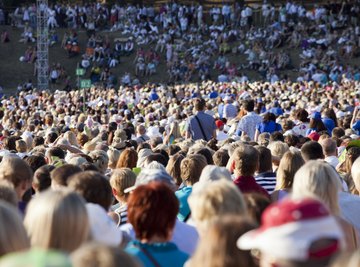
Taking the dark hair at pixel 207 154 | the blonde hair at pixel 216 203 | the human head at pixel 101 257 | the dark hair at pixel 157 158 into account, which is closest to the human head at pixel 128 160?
the dark hair at pixel 157 158

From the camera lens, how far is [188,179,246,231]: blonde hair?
525 cm

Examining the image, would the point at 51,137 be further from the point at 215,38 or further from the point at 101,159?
the point at 215,38

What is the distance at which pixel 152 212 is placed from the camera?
5395mm

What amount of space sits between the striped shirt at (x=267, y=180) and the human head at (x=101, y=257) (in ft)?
16.0

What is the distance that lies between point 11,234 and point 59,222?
253 millimetres

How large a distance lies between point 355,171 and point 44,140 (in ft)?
30.6

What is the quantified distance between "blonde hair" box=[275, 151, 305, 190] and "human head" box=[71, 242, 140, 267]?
4209 millimetres

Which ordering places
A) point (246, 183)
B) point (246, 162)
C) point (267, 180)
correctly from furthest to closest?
point (267, 180)
point (246, 162)
point (246, 183)

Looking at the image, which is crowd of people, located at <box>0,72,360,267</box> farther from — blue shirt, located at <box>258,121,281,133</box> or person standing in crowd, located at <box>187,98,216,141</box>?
blue shirt, located at <box>258,121,281,133</box>

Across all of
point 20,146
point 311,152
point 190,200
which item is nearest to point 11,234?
point 190,200

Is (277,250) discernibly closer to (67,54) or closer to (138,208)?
(138,208)

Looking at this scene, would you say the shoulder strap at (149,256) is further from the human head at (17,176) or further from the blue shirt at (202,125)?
the blue shirt at (202,125)

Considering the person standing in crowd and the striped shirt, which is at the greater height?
the striped shirt

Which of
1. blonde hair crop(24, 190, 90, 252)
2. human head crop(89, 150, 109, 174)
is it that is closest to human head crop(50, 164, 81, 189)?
blonde hair crop(24, 190, 90, 252)
